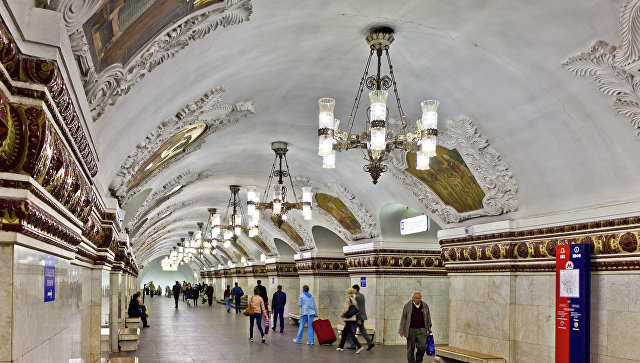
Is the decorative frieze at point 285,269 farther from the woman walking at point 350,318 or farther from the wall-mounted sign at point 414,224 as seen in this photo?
the woman walking at point 350,318

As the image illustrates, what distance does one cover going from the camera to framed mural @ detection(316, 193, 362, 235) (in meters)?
15.4

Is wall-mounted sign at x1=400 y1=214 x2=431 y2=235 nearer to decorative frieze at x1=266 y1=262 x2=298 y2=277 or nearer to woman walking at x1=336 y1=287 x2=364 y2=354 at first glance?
woman walking at x1=336 y1=287 x2=364 y2=354

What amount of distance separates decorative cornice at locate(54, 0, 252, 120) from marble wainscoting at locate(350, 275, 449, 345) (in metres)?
10.3

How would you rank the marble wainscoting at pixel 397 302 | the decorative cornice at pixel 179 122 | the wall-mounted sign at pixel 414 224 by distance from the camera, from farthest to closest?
the marble wainscoting at pixel 397 302, the wall-mounted sign at pixel 414 224, the decorative cornice at pixel 179 122

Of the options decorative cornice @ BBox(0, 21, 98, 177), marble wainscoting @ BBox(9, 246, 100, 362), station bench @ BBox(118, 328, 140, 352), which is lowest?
station bench @ BBox(118, 328, 140, 352)

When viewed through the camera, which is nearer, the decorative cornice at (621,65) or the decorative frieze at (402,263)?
the decorative cornice at (621,65)

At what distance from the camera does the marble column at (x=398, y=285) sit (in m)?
14.2

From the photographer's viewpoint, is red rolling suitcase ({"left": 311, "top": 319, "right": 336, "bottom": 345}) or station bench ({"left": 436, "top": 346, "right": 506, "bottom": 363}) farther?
red rolling suitcase ({"left": 311, "top": 319, "right": 336, "bottom": 345})

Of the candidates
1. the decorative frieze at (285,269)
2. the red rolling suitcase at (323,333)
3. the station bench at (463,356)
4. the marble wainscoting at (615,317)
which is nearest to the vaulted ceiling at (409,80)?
the marble wainscoting at (615,317)

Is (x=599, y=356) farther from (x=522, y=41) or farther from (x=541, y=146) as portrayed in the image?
(x=522, y=41)

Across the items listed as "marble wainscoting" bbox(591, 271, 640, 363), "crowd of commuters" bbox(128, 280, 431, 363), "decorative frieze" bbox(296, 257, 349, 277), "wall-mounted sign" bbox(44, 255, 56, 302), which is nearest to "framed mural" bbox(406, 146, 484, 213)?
"crowd of commuters" bbox(128, 280, 431, 363)

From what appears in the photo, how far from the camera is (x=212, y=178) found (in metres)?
15.7

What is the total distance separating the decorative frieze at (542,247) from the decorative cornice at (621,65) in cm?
136

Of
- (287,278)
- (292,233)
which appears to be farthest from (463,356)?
(287,278)
